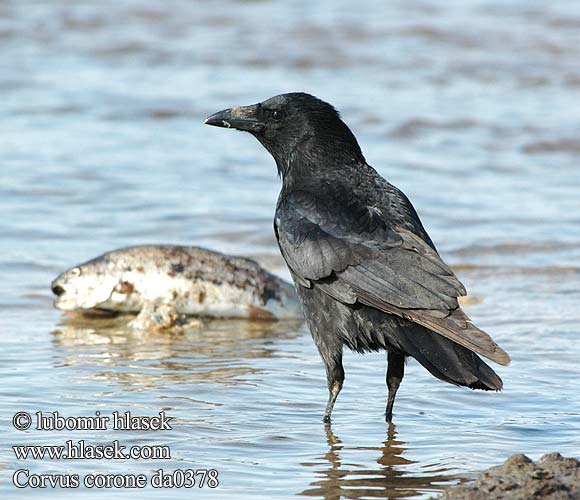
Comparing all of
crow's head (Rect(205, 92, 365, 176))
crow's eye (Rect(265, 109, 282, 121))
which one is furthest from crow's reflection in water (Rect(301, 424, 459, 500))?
crow's eye (Rect(265, 109, 282, 121))

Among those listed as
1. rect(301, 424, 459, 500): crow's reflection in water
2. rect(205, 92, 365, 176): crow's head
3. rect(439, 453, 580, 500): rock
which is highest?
rect(205, 92, 365, 176): crow's head

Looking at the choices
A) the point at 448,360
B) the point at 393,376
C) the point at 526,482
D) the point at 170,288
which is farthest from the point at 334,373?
the point at 170,288

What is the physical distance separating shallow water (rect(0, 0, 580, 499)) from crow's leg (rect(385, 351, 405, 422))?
7 centimetres

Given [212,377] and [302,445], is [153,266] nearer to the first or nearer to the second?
[212,377]

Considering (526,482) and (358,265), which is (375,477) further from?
(358,265)

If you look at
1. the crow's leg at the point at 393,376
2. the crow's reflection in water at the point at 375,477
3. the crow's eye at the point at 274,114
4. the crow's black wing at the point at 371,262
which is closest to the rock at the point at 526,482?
the crow's reflection in water at the point at 375,477

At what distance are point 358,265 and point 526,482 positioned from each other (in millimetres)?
1757

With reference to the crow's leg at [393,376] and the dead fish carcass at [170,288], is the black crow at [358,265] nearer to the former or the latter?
the crow's leg at [393,376]

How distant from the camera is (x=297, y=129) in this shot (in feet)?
22.2

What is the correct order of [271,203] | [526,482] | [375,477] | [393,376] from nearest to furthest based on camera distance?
[526,482], [375,477], [393,376], [271,203]

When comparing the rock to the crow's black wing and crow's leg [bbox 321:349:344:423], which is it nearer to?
the crow's black wing

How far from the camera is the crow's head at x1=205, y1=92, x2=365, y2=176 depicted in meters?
6.64

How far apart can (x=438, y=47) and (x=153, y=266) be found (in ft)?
34.6

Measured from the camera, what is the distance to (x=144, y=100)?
581 inches
